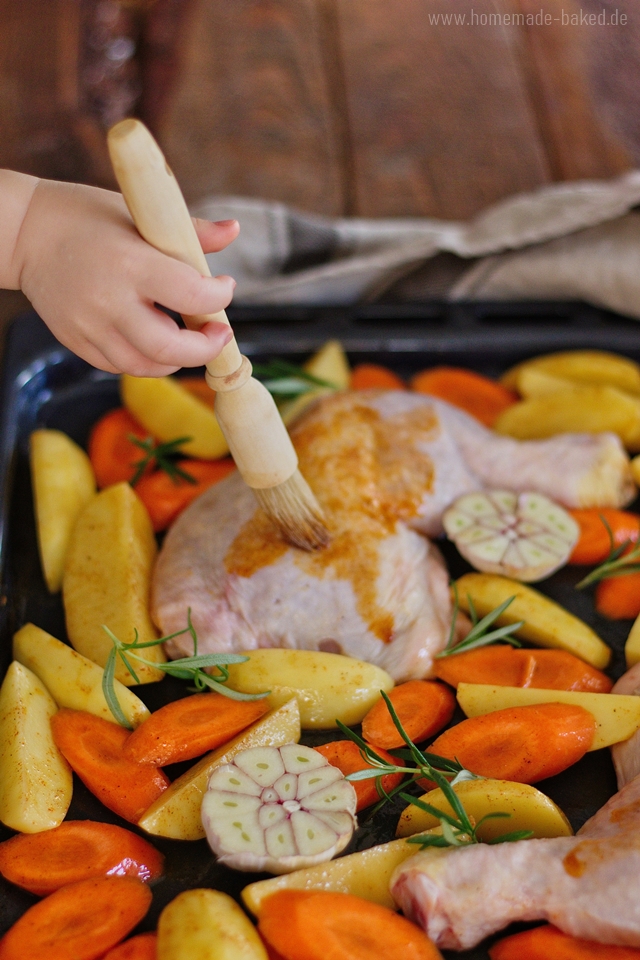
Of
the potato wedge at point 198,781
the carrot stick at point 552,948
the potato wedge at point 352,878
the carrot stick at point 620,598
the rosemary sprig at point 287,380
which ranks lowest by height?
the carrot stick at point 620,598

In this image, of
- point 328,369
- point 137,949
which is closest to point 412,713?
point 137,949

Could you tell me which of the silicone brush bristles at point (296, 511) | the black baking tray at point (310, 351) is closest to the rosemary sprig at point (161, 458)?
the black baking tray at point (310, 351)

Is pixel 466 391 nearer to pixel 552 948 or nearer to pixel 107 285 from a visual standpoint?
pixel 107 285

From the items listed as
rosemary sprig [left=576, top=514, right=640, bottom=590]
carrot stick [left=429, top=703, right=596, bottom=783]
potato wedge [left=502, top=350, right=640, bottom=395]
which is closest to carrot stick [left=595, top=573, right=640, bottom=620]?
rosemary sprig [left=576, top=514, right=640, bottom=590]

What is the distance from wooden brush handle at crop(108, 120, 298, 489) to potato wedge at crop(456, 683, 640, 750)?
1.68 feet

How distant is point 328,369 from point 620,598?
3.04 ft

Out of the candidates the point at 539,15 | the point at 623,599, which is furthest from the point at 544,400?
the point at 539,15

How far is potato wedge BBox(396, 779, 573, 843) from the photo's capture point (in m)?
1.41

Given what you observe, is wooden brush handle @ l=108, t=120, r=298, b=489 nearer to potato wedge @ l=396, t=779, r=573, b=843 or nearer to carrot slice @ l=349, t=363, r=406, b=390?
potato wedge @ l=396, t=779, r=573, b=843

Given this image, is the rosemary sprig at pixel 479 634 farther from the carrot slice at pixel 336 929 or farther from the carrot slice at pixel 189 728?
the carrot slice at pixel 336 929

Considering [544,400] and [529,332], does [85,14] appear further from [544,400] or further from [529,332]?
[544,400]

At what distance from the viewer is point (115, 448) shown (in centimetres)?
223

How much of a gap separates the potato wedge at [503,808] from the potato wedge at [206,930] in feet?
1.05

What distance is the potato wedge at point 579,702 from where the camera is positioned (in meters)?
1.54
